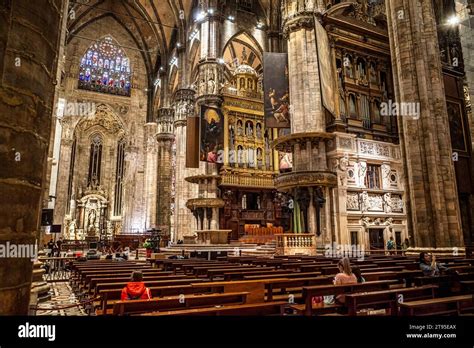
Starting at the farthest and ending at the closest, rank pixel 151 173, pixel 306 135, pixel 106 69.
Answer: pixel 106 69 < pixel 151 173 < pixel 306 135

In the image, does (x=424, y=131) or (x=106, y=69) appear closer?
(x=424, y=131)

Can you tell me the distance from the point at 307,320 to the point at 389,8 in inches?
Result: 471

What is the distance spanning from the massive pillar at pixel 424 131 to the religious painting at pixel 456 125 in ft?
25.3

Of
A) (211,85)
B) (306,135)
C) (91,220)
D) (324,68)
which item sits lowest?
(91,220)

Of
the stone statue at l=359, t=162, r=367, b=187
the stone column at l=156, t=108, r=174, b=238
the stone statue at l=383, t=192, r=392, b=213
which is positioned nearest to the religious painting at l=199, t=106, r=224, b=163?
the stone statue at l=359, t=162, r=367, b=187

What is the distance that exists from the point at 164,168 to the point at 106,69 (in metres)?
12.8

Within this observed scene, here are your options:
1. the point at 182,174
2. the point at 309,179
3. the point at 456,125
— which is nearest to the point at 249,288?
the point at 309,179

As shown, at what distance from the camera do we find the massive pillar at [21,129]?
168 centimetres

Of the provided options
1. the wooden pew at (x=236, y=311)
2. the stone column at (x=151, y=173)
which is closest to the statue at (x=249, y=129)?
the stone column at (x=151, y=173)

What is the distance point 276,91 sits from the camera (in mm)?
16172

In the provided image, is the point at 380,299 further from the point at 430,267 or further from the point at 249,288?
the point at 430,267

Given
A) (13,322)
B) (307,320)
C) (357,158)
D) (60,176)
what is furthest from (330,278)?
(60,176)

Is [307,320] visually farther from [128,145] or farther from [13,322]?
[128,145]

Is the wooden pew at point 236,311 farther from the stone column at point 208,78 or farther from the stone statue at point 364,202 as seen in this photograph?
the stone column at point 208,78
